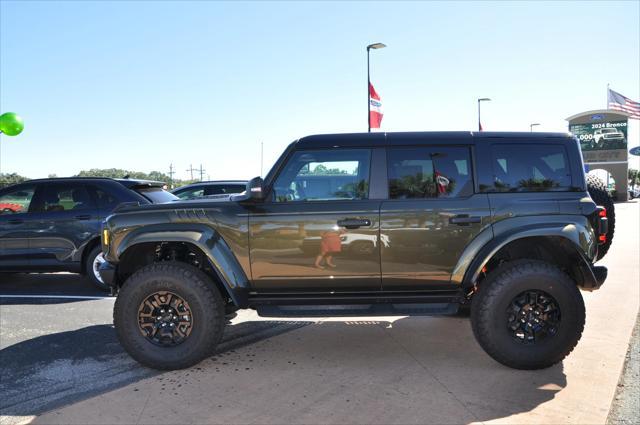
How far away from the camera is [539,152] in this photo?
4.14m

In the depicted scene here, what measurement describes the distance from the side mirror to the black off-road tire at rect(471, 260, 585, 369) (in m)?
1.99

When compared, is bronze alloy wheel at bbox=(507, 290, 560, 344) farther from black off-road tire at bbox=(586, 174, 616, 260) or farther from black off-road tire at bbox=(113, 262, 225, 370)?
black off-road tire at bbox=(113, 262, 225, 370)

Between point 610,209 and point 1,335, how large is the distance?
6.43m

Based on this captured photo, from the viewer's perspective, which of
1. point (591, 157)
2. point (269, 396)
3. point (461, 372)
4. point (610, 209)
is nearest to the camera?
point (269, 396)

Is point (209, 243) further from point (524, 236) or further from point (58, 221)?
point (58, 221)

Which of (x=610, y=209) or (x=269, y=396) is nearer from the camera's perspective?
(x=269, y=396)

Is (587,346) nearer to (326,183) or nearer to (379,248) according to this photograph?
(379,248)

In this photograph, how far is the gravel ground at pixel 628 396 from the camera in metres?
3.17

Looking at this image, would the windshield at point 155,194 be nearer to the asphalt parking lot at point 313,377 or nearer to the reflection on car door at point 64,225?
the reflection on car door at point 64,225

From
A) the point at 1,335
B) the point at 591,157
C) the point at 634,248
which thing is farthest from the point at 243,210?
the point at 591,157

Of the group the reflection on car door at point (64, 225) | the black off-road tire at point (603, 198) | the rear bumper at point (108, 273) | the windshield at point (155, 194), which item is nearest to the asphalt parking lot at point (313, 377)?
the rear bumper at point (108, 273)

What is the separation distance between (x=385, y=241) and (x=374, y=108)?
42.8ft

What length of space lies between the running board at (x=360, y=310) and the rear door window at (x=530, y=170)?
1.06m

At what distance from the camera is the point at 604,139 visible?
45656 mm
